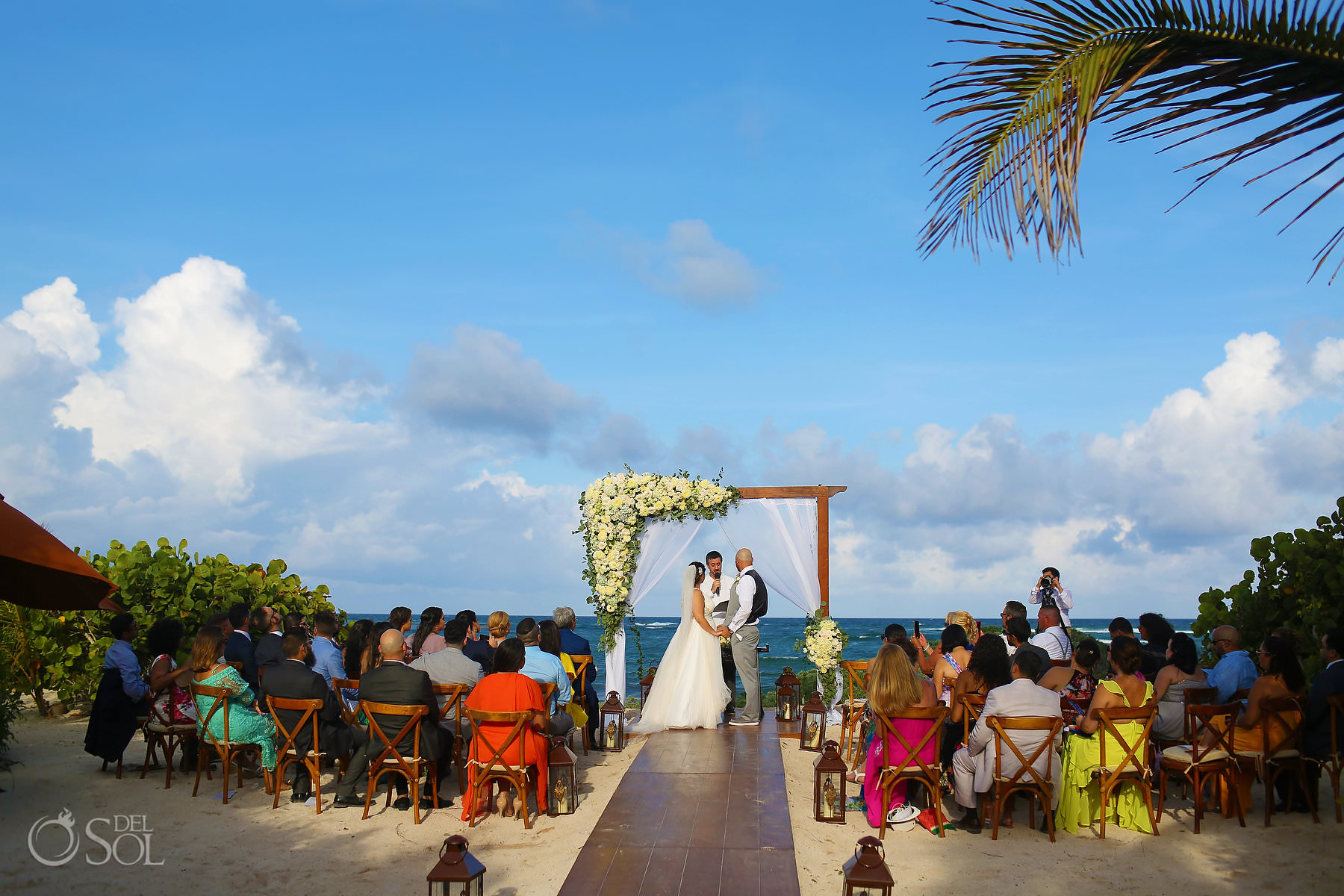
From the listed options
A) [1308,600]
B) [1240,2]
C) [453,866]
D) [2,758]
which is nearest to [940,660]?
[1308,600]

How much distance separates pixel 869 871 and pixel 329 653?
5.30 metres

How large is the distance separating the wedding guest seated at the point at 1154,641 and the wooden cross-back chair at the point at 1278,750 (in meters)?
1.18

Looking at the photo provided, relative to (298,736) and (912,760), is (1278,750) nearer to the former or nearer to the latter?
(912,760)

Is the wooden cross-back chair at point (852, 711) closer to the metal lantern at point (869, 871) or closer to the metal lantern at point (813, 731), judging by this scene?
the metal lantern at point (813, 731)

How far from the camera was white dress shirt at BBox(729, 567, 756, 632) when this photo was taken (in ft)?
33.3

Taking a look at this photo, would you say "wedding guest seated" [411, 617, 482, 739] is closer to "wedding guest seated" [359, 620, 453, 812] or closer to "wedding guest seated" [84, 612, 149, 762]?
"wedding guest seated" [359, 620, 453, 812]

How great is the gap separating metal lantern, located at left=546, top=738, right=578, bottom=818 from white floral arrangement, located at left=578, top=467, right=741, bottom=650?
4.42 metres

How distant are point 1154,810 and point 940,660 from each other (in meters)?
1.73

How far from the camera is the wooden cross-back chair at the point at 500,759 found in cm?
612

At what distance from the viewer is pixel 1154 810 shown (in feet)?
21.1

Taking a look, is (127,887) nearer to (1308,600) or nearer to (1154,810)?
(1154,810)

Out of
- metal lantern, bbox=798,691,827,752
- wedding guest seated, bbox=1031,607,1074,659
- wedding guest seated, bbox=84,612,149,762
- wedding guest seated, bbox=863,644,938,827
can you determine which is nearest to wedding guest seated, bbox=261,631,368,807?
wedding guest seated, bbox=84,612,149,762

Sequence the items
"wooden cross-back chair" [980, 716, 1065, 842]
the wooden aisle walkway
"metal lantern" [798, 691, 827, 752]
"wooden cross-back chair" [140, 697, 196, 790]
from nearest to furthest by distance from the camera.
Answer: the wooden aisle walkway, "wooden cross-back chair" [980, 716, 1065, 842], "wooden cross-back chair" [140, 697, 196, 790], "metal lantern" [798, 691, 827, 752]

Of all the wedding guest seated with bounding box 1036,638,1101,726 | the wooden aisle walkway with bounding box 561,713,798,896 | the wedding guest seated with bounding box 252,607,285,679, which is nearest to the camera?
the wooden aisle walkway with bounding box 561,713,798,896
